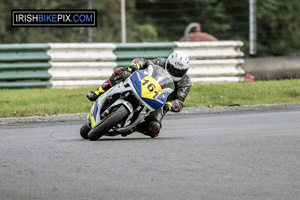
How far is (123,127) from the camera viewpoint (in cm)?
848

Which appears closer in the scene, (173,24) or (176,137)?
(176,137)

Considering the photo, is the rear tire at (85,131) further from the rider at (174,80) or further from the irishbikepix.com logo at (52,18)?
the irishbikepix.com logo at (52,18)

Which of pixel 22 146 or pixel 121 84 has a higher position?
pixel 121 84

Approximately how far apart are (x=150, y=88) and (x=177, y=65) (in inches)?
28.5

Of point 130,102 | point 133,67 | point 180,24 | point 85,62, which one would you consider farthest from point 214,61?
Answer: point 180,24

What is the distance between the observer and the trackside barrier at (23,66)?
46.2ft

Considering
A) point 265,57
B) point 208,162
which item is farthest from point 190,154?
point 265,57

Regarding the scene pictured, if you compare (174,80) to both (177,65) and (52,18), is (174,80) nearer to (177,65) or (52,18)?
(177,65)

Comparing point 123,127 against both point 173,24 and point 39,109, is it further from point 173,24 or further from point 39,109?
point 173,24

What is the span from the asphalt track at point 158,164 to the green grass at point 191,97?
1.88m

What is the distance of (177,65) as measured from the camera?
892cm

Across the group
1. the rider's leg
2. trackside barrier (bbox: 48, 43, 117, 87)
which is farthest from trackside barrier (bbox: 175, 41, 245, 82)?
the rider's leg

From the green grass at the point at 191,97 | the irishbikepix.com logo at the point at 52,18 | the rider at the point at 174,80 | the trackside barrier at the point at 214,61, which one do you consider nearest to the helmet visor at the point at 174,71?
the rider at the point at 174,80

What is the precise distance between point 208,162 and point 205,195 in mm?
1327
